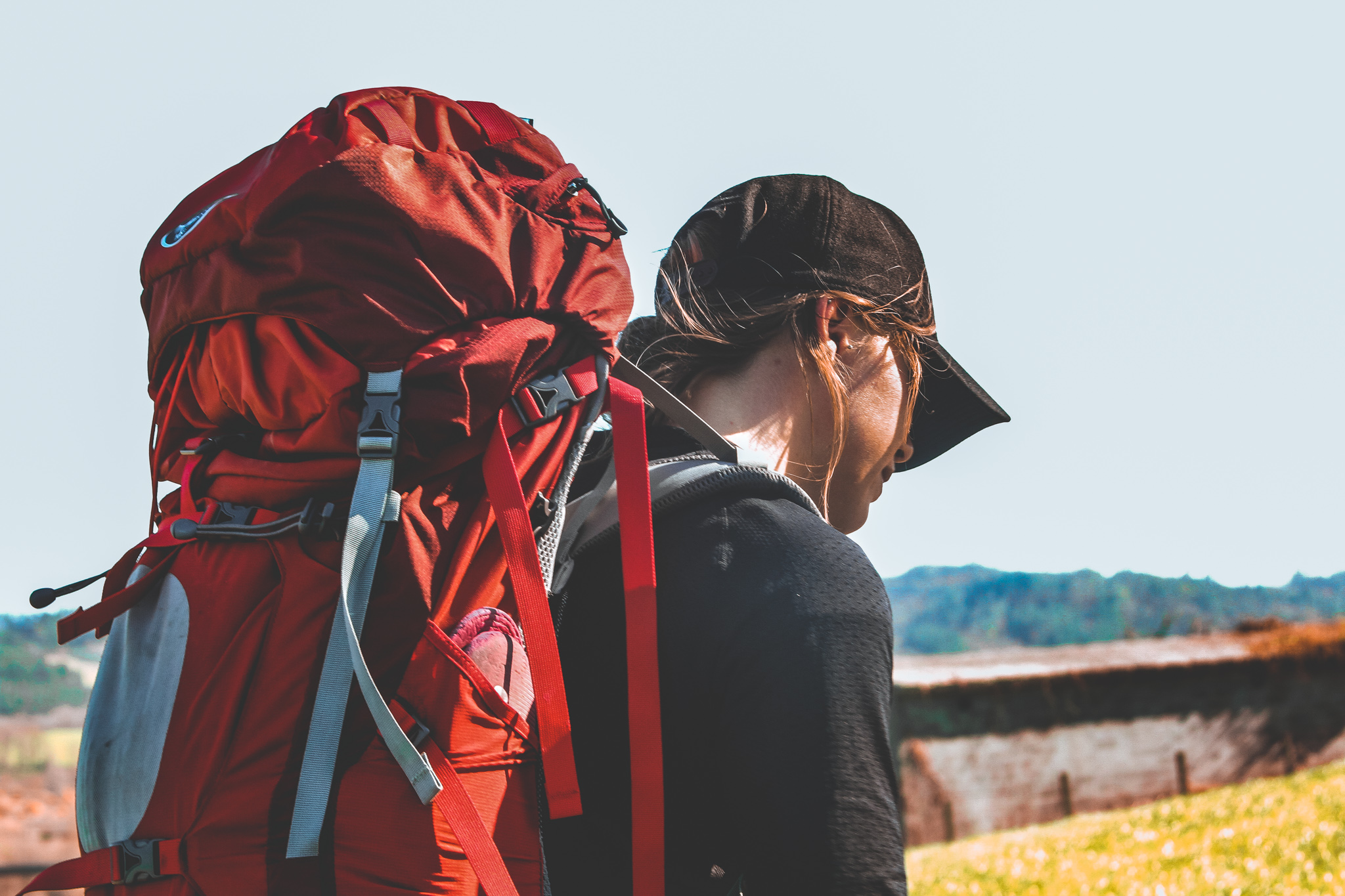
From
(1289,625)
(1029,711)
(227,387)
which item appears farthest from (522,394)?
(1289,625)

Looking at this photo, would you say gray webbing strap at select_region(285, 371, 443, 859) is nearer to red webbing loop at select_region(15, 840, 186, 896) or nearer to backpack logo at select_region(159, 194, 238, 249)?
red webbing loop at select_region(15, 840, 186, 896)

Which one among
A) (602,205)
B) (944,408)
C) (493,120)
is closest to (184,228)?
(493,120)

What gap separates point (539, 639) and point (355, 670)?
189 millimetres

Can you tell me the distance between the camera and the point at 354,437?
3.56 feet

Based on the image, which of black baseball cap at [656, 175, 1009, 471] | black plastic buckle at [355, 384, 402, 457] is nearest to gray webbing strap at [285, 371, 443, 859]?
black plastic buckle at [355, 384, 402, 457]

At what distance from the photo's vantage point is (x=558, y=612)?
115 centimetres

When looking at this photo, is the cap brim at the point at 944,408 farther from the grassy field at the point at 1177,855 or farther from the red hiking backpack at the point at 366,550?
the grassy field at the point at 1177,855

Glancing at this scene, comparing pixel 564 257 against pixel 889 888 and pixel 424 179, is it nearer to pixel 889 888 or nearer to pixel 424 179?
pixel 424 179

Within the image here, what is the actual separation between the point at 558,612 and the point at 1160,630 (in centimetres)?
1242

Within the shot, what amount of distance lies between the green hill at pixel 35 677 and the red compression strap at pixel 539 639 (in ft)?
24.8

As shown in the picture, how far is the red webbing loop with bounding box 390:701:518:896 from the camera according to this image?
96 cm

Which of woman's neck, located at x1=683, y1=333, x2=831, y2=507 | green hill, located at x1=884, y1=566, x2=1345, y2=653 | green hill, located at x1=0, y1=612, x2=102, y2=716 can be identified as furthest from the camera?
green hill, located at x1=884, y1=566, x2=1345, y2=653

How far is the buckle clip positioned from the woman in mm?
262

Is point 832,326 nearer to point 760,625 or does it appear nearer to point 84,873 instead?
point 760,625
